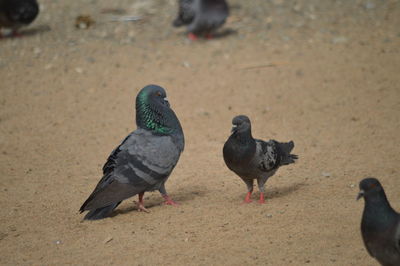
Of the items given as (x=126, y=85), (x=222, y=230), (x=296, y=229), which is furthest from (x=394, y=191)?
(x=126, y=85)

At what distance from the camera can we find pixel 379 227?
389 cm

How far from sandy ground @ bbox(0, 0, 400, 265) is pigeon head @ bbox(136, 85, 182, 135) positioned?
82cm

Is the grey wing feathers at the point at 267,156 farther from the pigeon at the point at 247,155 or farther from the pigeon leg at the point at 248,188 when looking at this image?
the pigeon leg at the point at 248,188

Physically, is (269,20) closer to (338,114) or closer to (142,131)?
(338,114)

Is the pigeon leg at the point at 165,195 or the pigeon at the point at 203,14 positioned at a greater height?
the pigeon at the point at 203,14

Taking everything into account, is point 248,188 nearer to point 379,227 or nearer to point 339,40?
point 379,227

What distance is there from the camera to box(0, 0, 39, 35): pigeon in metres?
11.6

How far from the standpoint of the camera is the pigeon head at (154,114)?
5.82m

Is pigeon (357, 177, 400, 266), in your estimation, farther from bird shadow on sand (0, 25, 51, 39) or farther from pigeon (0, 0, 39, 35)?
bird shadow on sand (0, 25, 51, 39)

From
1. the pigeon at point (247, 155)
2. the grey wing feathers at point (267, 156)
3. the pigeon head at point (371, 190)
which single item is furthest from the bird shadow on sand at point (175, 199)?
the pigeon head at point (371, 190)

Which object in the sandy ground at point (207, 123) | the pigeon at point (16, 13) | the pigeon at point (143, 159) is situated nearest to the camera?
the sandy ground at point (207, 123)

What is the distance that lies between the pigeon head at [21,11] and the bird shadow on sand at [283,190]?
25.3 ft

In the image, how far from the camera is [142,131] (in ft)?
19.1

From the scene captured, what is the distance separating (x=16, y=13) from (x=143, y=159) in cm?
741
